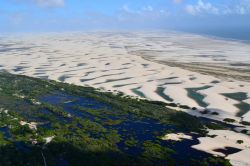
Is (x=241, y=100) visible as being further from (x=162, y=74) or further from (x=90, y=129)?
(x=90, y=129)

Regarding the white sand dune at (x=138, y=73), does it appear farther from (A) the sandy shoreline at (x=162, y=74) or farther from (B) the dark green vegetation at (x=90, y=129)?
(B) the dark green vegetation at (x=90, y=129)

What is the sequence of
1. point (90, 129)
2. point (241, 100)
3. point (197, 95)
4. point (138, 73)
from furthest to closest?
point (138, 73) < point (197, 95) < point (241, 100) < point (90, 129)

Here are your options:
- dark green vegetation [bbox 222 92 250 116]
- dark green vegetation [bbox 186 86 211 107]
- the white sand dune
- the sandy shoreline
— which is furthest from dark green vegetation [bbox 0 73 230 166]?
dark green vegetation [bbox 222 92 250 116]

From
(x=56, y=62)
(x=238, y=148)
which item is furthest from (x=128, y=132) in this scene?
(x=56, y=62)

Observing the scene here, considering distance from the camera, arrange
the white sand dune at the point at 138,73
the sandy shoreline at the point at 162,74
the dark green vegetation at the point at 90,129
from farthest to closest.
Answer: the white sand dune at the point at 138,73 < the sandy shoreline at the point at 162,74 < the dark green vegetation at the point at 90,129

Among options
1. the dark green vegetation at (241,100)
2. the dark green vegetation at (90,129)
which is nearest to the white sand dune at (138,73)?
the dark green vegetation at (241,100)

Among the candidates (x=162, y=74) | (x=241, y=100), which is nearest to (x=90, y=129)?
(x=241, y=100)

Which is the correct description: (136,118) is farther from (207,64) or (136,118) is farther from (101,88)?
(207,64)
